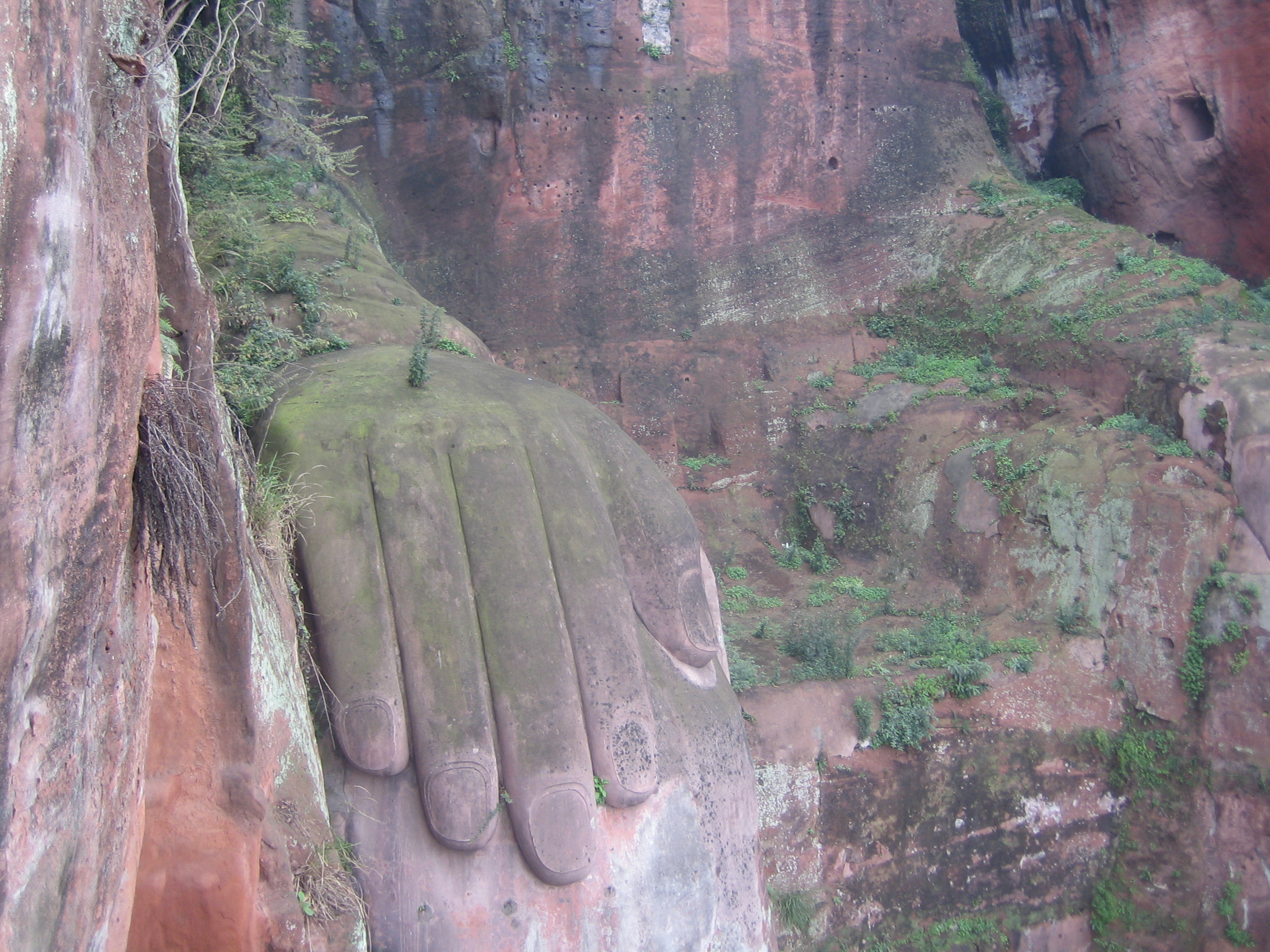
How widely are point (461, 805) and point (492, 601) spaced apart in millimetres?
951

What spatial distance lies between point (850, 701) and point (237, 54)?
750 cm

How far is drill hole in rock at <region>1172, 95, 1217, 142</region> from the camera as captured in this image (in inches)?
497

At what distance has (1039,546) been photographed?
9.21 metres

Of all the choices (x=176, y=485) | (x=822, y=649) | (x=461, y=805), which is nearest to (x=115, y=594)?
(x=176, y=485)

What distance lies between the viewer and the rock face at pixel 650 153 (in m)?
12.0

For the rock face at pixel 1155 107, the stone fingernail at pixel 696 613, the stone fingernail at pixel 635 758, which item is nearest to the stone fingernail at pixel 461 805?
the stone fingernail at pixel 635 758

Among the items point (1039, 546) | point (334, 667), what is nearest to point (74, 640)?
point (334, 667)

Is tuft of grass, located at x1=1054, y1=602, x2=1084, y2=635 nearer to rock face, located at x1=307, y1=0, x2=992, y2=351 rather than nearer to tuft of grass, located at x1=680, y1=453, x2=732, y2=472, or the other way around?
tuft of grass, located at x1=680, y1=453, x2=732, y2=472

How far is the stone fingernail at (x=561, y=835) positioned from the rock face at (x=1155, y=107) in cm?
1237

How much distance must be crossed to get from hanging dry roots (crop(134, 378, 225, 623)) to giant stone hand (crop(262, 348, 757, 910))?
120 cm

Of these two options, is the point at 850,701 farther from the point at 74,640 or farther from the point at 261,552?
the point at 74,640

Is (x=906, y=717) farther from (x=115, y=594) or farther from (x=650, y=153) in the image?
(x=650, y=153)

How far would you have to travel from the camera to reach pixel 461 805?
4.34m

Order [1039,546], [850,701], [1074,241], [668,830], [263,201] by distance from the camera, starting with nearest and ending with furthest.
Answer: [668,830] → [850,701] → [263,201] → [1039,546] → [1074,241]
